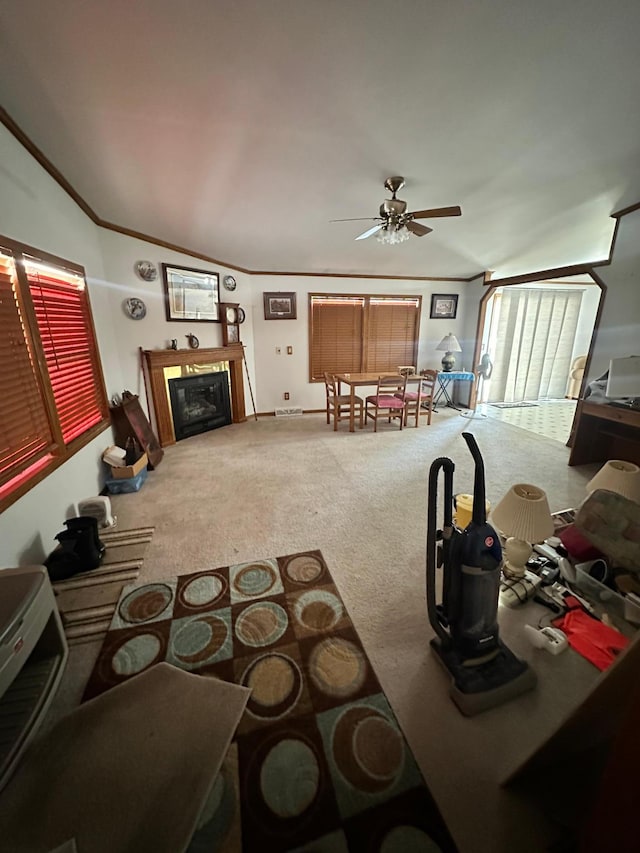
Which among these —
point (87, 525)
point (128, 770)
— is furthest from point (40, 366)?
point (128, 770)

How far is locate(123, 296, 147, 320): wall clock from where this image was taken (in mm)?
3387

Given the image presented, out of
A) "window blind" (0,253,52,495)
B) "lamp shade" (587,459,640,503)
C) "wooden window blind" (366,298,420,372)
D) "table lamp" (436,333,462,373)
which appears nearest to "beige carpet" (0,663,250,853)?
"window blind" (0,253,52,495)

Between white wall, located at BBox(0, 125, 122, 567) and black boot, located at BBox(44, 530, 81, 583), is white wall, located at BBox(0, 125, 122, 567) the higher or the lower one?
the higher one

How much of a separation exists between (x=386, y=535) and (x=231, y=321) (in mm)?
3767

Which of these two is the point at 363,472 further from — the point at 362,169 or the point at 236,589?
the point at 362,169

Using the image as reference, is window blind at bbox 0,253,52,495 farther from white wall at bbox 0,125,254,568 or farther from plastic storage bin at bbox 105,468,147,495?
plastic storage bin at bbox 105,468,147,495

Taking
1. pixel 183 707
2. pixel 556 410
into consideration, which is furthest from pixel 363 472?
pixel 556 410

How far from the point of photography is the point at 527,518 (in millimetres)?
1549

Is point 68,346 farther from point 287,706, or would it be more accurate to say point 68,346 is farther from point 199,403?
point 287,706

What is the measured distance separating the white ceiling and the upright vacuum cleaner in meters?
1.83

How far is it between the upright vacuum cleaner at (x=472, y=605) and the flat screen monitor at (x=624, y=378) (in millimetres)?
2899

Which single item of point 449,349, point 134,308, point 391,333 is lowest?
point 449,349

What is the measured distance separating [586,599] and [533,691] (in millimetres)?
668

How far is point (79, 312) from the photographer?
2.67 metres
